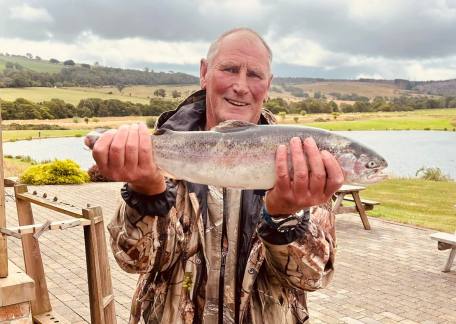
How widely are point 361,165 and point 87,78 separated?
109m

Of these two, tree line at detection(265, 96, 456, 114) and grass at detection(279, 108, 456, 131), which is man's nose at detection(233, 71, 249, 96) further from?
grass at detection(279, 108, 456, 131)

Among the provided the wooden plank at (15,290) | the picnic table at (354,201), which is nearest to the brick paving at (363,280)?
the picnic table at (354,201)

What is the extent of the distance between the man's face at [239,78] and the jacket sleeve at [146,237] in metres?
0.56

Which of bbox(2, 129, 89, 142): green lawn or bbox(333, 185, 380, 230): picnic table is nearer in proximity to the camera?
bbox(333, 185, 380, 230): picnic table

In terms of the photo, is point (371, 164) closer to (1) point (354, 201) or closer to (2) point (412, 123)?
(1) point (354, 201)

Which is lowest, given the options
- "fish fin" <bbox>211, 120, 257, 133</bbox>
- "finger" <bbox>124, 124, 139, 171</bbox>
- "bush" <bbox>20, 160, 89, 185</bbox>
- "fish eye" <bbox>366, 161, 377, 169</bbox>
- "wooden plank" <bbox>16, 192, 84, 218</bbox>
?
"bush" <bbox>20, 160, 89, 185</bbox>

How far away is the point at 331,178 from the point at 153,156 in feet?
2.73

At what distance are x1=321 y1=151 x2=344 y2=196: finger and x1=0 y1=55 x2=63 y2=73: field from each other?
128842 millimetres

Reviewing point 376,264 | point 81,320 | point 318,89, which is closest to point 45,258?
point 81,320

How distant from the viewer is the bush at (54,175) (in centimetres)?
2381

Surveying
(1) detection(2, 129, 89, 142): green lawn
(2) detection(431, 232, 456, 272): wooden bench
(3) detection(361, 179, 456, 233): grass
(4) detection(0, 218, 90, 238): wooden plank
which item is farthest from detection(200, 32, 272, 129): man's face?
(1) detection(2, 129, 89, 142): green lawn

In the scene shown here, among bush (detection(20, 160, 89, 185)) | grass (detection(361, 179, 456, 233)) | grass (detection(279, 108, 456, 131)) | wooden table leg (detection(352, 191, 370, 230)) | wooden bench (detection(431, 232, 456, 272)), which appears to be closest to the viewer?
wooden bench (detection(431, 232, 456, 272))

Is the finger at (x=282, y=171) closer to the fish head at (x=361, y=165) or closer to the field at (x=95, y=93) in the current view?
the fish head at (x=361, y=165)

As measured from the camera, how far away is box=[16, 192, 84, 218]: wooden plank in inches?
183
